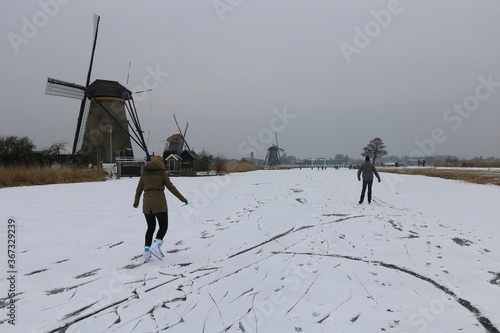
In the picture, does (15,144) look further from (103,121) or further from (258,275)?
(258,275)

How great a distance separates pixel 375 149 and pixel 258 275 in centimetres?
8852

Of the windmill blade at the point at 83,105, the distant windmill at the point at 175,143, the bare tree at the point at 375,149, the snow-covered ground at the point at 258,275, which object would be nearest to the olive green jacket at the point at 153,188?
the snow-covered ground at the point at 258,275

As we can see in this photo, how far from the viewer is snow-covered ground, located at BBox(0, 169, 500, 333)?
141 inches

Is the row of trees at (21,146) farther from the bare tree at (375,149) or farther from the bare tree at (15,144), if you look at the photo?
the bare tree at (375,149)

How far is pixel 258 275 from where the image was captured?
4957 millimetres

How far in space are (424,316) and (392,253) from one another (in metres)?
2.44

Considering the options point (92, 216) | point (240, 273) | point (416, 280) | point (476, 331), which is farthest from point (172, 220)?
point (476, 331)

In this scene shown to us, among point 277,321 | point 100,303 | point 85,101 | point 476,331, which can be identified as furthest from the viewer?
point 85,101

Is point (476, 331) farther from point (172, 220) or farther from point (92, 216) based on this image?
point (92, 216)

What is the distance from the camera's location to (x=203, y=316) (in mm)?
3695

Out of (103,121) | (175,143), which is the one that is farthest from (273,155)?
(103,121)

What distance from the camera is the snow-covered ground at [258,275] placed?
3594 millimetres

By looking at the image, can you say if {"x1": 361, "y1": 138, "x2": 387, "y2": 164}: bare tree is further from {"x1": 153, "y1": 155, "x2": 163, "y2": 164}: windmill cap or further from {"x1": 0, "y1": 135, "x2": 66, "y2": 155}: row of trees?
{"x1": 153, "y1": 155, "x2": 163, "y2": 164}: windmill cap

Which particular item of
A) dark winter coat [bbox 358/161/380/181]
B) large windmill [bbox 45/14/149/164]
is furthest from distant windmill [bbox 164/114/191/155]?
dark winter coat [bbox 358/161/380/181]
